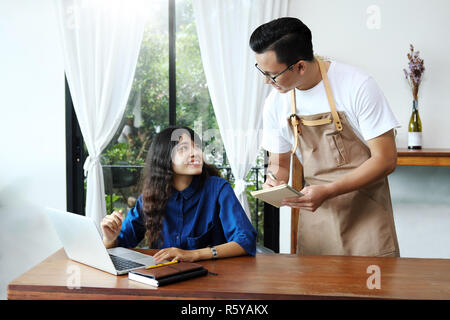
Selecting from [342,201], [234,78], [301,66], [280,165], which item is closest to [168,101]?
[234,78]

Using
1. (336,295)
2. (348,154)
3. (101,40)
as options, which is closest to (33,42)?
(101,40)

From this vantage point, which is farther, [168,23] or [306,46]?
[168,23]

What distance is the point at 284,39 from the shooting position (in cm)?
170

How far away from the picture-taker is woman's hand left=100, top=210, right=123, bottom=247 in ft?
5.69

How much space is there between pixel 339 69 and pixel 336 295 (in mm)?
966

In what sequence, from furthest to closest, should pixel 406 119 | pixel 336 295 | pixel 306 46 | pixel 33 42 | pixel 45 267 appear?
pixel 33 42, pixel 406 119, pixel 306 46, pixel 45 267, pixel 336 295

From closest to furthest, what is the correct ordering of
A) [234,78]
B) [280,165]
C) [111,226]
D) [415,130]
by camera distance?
1. [111,226]
2. [280,165]
3. [415,130]
4. [234,78]

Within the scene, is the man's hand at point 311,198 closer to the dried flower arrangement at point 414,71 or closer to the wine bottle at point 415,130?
the wine bottle at point 415,130

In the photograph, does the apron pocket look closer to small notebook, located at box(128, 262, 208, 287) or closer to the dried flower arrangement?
small notebook, located at box(128, 262, 208, 287)

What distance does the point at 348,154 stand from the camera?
1879mm

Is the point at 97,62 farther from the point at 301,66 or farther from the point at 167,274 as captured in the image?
the point at 167,274

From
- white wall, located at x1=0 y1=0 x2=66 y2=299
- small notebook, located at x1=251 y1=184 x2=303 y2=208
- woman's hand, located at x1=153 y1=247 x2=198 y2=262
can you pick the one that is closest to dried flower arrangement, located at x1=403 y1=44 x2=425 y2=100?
small notebook, located at x1=251 y1=184 x2=303 y2=208

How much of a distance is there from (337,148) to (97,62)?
6.35ft
